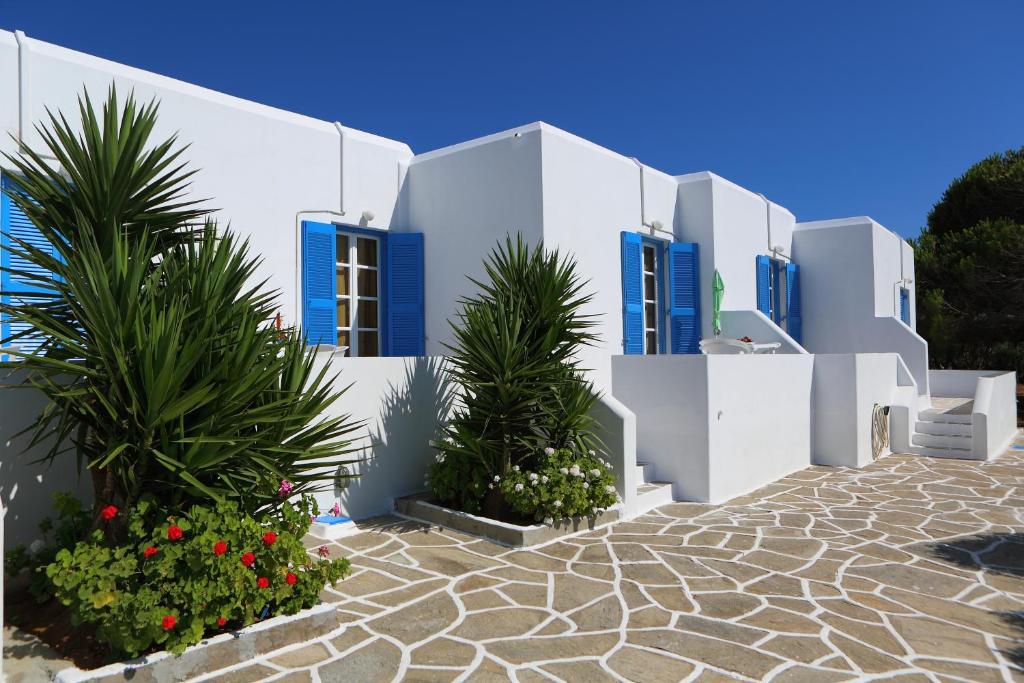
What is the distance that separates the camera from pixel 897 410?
1295 centimetres

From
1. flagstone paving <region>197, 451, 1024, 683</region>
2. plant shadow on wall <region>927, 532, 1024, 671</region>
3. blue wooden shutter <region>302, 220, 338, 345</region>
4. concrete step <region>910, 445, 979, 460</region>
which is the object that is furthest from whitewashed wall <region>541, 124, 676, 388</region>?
concrete step <region>910, 445, 979, 460</region>

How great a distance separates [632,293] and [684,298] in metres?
1.52

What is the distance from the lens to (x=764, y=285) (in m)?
13.9

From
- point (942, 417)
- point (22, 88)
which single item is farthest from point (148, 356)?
point (942, 417)

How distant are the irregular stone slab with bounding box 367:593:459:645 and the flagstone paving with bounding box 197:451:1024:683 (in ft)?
0.05

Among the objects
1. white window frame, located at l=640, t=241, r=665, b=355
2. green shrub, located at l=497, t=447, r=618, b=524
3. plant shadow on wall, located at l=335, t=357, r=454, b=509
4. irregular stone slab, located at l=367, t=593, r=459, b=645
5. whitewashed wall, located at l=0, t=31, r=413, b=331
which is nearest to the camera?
irregular stone slab, located at l=367, t=593, r=459, b=645

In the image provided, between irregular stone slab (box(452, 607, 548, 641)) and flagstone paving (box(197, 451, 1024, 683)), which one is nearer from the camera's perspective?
flagstone paving (box(197, 451, 1024, 683))

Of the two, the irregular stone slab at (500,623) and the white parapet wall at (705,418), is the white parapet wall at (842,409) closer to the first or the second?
the white parapet wall at (705,418)

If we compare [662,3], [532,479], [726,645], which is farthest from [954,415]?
[726,645]

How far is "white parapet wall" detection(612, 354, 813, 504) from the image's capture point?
343 inches

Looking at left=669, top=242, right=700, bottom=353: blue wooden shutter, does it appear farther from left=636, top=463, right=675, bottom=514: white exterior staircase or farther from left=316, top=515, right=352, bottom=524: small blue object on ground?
left=316, top=515, right=352, bottom=524: small blue object on ground

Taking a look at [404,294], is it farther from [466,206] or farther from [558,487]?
[558,487]

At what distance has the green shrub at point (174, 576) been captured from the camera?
12.4ft

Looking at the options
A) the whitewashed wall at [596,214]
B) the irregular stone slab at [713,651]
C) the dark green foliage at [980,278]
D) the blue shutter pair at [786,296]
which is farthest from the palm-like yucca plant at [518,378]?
the dark green foliage at [980,278]
